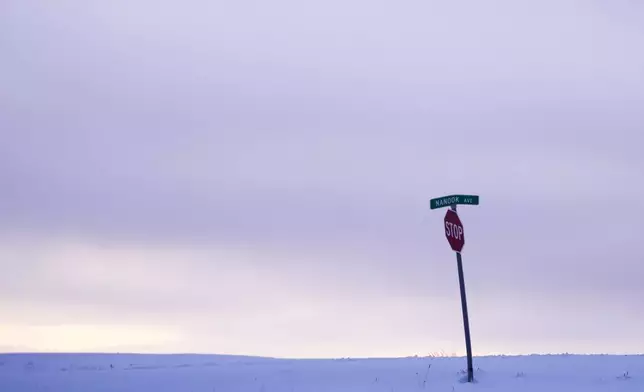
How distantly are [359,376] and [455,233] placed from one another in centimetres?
362

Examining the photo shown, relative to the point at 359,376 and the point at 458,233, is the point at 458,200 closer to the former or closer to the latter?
the point at 458,233

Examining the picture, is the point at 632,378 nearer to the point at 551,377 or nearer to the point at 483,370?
the point at 551,377

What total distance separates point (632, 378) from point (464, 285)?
3890 millimetres

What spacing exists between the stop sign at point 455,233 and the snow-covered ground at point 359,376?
2619mm

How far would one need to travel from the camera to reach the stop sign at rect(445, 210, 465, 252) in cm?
1571

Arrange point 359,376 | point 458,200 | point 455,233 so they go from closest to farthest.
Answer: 1. point 455,233
2. point 458,200
3. point 359,376

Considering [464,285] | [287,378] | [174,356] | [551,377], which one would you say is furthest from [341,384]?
[174,356]

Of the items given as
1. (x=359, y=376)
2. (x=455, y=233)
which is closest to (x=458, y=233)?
(x=455, y=233)

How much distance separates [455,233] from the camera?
619 inches

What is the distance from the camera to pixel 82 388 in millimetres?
15742

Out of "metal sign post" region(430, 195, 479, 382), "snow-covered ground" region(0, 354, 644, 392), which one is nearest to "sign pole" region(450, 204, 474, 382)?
"metal sign post" region(430, 195, 479, 382)

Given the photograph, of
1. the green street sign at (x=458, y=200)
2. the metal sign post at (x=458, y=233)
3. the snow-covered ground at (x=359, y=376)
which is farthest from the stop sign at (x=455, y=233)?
the snow-covered ground at (x=359, y=376)

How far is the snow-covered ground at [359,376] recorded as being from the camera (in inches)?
590

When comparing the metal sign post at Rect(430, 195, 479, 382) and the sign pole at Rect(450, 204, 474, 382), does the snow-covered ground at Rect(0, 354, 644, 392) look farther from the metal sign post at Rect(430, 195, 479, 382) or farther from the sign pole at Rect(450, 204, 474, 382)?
the metal sign post at Rect(430, 195, 479, 382)
